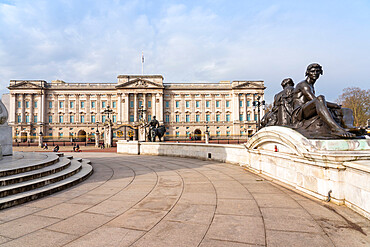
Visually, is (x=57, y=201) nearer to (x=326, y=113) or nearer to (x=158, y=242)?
(x=158, y=242)

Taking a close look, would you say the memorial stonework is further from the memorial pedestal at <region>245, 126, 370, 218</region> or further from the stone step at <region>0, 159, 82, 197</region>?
the memorial pedestal at <region>245, 126, 370, 218</region>

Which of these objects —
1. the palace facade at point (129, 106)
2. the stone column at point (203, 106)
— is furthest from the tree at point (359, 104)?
the stone column at point (203, 106)

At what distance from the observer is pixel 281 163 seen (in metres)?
6.28

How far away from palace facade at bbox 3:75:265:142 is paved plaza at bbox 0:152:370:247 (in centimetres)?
5321

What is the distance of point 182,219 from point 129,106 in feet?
204

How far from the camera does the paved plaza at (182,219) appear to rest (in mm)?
2953

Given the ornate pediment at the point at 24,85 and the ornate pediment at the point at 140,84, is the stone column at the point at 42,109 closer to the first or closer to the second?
the ornate pediment at the point at 24,85

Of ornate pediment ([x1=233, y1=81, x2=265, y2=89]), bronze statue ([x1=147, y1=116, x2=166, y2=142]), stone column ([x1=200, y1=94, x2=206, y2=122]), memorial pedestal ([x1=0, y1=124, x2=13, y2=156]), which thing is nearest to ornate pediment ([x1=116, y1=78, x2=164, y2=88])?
stone column ([x1=200, y1=94, x2=206, y2=122])

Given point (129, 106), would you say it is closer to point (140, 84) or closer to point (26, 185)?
point (140, 84)

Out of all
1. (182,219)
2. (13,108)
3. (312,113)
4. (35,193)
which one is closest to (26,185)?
(35,193)

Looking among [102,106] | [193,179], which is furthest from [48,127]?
[193,179]

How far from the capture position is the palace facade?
60.4 m

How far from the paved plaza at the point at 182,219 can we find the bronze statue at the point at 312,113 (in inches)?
75.4

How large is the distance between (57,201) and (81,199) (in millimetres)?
546
